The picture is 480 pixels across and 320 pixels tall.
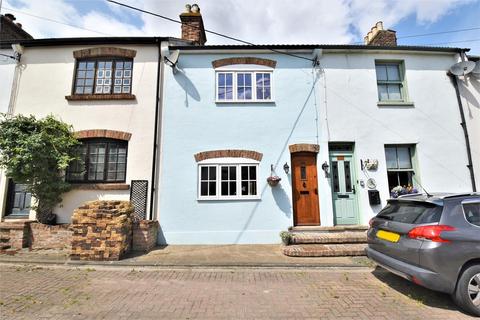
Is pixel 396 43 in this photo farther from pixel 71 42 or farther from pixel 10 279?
pixel 10 279

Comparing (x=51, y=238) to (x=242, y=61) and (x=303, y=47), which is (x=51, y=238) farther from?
(x=303, y=47)

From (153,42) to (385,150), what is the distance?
358 inches

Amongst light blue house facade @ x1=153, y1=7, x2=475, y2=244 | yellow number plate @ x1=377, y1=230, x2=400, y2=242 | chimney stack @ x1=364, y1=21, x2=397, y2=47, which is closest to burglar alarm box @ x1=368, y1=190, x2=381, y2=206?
light blue house facade @ x1=153, y1=7, x2=475, y2=244

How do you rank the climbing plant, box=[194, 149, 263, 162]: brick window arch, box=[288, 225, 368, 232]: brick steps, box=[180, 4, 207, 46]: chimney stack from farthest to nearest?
box=[180, 4, 207, 46]: chimney stack → box=[194, 149, 263, 162]: brick window arch → box=[288, 225, 368, 232]: brick steps → the climbing plant

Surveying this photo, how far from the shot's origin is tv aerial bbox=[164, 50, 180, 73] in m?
8.36

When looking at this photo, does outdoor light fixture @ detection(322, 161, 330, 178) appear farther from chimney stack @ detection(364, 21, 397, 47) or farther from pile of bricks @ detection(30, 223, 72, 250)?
pile of bricks @ detection(30, 223, 72, 250)

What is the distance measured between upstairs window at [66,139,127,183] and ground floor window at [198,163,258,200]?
274 cm

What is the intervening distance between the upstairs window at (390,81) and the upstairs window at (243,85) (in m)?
4.10

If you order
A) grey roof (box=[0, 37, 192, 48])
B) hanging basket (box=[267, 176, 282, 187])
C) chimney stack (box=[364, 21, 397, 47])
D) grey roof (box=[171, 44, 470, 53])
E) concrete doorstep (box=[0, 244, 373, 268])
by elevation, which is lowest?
concrete doorstep (box=[0, 244, 373, 268])

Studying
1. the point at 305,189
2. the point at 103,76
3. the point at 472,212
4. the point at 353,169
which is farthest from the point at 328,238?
the point at 103,76

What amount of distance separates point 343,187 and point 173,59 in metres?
7.33

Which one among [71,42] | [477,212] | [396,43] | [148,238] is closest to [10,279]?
[148,238]

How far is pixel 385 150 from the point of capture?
8562mm

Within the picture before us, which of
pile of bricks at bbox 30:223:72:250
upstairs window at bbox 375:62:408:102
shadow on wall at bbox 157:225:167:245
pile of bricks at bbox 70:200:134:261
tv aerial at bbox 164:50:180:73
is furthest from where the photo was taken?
upstairs window at bbox 375:62:408:102
